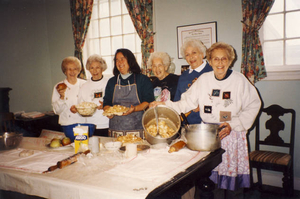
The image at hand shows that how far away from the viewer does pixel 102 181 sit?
1449mm

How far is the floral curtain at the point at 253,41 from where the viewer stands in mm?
3518

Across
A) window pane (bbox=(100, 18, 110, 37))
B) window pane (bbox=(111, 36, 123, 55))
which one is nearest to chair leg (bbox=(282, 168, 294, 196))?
window pane (bbox=(111, 36, 123, 55))

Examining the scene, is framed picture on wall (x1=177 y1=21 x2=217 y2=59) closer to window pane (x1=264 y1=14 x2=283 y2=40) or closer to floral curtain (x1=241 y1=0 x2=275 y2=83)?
floral curtain (x1=241 y1=0 x2=275 y2=83)

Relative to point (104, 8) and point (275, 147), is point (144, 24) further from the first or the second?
point (275, 147)

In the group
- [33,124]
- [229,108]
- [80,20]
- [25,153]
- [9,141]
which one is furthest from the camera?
[80,20]

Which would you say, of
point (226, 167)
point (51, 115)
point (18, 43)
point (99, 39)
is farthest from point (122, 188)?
point (18, 43)

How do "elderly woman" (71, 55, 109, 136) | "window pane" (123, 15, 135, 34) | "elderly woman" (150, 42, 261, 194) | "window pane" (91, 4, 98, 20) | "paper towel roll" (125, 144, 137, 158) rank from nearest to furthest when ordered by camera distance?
"paper towel roll" (125, 144, 137, 158) < "elderly woman" (150, 42, 261, 194) < "elderly woman" (71, 55, 109, 136) < "window pane" (123, 15, 135, 34) < "window pane" (91, 4, 98, 20)

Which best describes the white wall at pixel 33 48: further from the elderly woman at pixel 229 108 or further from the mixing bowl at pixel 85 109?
the elderly woman at pixel 229 108

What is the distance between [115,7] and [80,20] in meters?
0.86

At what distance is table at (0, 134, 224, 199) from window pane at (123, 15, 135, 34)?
12.3ft

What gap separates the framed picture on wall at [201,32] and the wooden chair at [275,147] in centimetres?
137

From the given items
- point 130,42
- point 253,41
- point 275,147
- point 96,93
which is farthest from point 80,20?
point 275,147

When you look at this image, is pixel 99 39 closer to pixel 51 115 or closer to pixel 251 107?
pixel 51 115

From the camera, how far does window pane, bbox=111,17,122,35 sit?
17.0 ft
